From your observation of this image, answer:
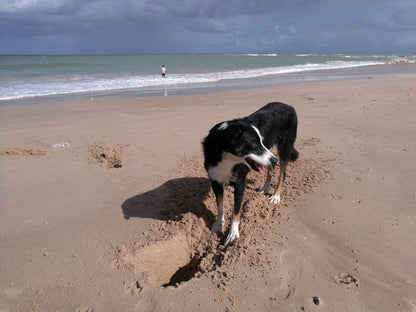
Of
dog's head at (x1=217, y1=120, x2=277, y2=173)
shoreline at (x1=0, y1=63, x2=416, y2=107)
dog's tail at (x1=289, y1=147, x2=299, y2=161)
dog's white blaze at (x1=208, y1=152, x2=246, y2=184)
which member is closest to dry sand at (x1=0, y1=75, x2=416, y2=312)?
dog's tail at (x1=289, y1=147, x2=299, y2=161)

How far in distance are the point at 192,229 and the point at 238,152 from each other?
44.6 inches

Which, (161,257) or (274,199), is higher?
(274,199)

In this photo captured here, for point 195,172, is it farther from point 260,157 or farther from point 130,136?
point 130,136

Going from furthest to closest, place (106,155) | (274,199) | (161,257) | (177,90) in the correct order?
(177,90), (106,155), (274,199), (161,257)

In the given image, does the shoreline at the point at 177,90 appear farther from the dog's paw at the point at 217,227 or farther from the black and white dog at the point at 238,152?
the dog's paw at the point at 217,227

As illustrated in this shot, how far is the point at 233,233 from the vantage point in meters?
3.39

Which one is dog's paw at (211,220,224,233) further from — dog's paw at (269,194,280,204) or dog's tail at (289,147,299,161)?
dog's tail at (289,147,299,161)

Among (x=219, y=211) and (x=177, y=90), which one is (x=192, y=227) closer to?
(x=219, y=211)

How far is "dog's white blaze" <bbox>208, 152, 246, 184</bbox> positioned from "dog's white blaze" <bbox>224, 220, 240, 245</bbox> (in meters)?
0.51

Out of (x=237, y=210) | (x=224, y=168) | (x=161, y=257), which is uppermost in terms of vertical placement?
(x=224, y=168)

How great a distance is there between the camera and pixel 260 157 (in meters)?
3.09

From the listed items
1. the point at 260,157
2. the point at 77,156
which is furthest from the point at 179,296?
the point at 77,156

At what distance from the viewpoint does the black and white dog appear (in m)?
3.09

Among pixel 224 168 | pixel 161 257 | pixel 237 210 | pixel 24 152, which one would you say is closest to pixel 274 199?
pixel 237 210
